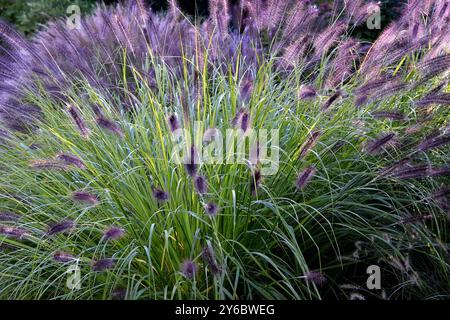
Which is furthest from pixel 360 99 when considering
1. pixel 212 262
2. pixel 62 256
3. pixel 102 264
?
pixel 62 256

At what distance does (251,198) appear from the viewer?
3.13 metres

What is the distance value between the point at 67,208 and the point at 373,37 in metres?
5.58

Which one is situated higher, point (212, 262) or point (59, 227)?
point (59, 227)

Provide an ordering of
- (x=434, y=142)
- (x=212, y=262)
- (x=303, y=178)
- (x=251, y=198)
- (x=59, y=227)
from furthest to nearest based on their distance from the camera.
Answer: (x=251, y=198) < (x=434, y=142) < (x=303, y=178) < (x=59, y=227) < (x=212, y=262)

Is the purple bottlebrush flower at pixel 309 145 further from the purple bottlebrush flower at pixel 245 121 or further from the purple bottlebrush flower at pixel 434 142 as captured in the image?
the purple bottlebrush flower at pixel 434 142

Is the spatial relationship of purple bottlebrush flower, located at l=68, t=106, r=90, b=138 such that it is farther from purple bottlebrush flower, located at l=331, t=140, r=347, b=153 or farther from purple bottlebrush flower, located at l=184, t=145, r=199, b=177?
purple bottlebrush flower, located at l=331, t=140, r=347, b=153

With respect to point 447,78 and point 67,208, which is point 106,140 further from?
point 447,78

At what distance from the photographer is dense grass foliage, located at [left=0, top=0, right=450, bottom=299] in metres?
2.94

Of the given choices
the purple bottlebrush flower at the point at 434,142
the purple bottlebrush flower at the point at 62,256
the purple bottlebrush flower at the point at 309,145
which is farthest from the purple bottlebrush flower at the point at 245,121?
the purple bottlebrush flower at the point at 62,256

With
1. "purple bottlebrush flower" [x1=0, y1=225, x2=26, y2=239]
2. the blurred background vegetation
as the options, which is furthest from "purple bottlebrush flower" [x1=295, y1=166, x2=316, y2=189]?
the blurred background vegetation

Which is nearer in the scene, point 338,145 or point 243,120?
point 243,120

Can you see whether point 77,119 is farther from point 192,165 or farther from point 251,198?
point 251,198
